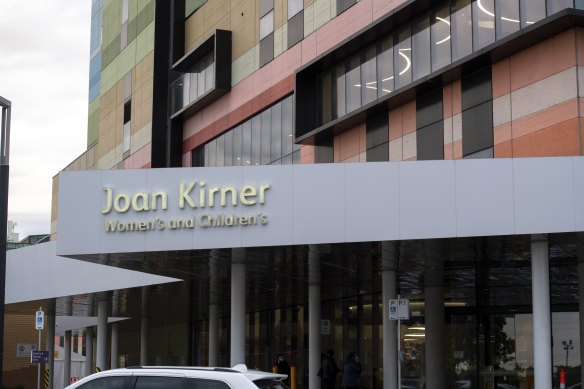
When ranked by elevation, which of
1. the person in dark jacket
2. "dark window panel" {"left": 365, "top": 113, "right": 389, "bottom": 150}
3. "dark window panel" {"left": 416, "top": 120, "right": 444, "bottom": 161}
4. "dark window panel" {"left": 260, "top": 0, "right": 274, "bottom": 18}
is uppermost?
"dark window panel" {"left": 260, "top": 0, "right": 274, "bottom": 18}

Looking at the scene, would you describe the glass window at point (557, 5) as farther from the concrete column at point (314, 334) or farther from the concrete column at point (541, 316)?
the concrete column at point (314, 334)

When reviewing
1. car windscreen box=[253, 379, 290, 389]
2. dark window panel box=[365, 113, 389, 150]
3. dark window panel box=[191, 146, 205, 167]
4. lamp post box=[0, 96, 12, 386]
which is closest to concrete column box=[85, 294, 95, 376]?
dark window panel box=[191, 146, 205, 167]

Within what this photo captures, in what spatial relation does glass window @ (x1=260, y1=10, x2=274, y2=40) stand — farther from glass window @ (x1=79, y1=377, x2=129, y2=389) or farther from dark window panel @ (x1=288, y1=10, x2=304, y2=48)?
glass window @ (x1=79, y1=377, x2=129, y2=389)

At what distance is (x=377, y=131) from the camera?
1147 inches

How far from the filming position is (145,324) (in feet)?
158

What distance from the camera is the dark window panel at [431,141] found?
1041 inches

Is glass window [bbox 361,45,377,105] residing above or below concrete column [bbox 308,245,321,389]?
above

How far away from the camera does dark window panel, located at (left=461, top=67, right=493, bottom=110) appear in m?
24.9

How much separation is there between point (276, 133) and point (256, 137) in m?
1.68

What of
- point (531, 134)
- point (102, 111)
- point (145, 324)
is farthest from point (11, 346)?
point (531, 134)

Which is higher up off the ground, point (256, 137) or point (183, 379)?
point (256, 137)

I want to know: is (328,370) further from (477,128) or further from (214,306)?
(214,306)

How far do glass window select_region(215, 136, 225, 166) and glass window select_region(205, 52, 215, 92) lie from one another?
2.04 metres

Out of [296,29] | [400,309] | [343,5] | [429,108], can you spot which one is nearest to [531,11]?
[429,108]
